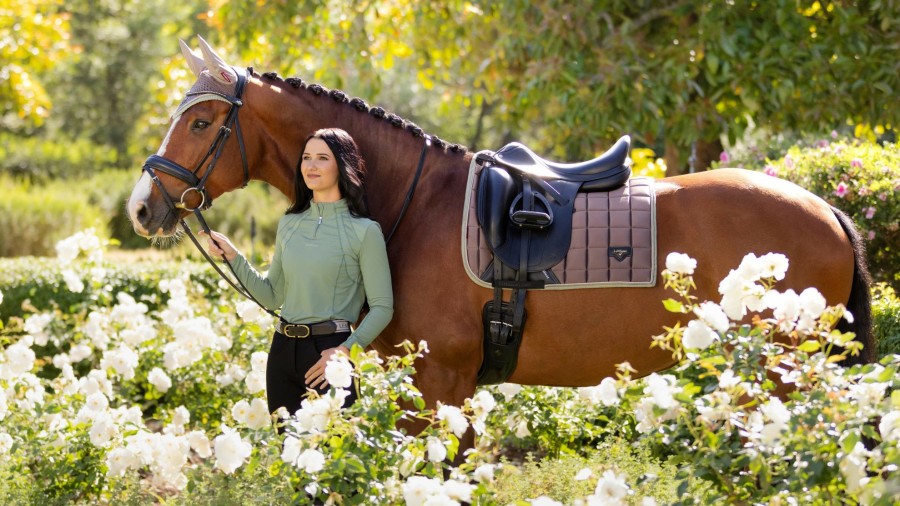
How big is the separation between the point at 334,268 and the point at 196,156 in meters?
0.65

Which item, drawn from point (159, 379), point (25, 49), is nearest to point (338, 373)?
point (159, 379)

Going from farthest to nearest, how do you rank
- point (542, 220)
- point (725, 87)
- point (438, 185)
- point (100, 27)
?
point (100, 27) → point (725, 87) → point (438, 185) → point (542, 220)

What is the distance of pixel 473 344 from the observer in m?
3.45

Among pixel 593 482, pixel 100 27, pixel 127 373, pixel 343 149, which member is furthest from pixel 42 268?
pixel 100 27

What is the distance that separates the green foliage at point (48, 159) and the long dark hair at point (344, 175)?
51.0ft

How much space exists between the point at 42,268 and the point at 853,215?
19.2ft

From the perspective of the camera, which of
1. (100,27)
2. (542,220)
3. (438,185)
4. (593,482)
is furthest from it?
(100,27)

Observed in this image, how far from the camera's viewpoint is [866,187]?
5.20m

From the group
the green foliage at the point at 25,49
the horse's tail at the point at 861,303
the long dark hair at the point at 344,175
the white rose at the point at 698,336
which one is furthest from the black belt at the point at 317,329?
the green foliage at the point at 25,49

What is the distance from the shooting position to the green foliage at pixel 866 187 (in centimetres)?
518

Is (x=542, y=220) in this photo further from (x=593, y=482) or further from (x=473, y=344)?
(x=593, y=482)

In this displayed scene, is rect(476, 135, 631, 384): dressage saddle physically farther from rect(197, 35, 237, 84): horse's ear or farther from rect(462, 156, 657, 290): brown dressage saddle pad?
rect(197, 35, 237, 84): horse's ear

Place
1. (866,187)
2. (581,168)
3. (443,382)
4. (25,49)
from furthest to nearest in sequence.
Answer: (25,49), (866,187), (581,168), (443,382)

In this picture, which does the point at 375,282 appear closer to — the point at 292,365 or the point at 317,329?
the point at 317,329
